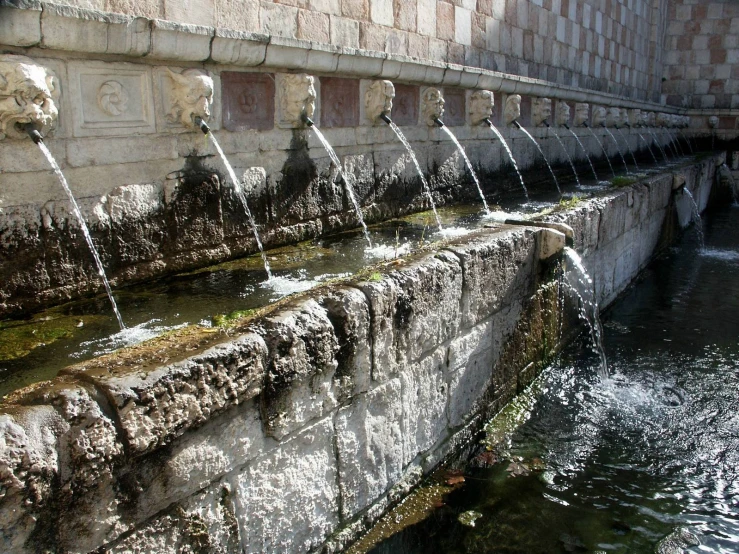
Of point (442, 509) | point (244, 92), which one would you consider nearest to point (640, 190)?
point (244, 92)

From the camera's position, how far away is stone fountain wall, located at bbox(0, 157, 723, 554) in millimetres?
1641

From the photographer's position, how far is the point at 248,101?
13.2 feet

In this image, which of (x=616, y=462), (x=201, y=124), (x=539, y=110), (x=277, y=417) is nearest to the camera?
(x=277, y=417)

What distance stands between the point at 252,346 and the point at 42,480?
71 centimetres

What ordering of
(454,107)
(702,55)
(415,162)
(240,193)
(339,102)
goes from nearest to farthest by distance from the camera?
(240,193) < (339,102) < (415,162) < (454,107) < (702,55)

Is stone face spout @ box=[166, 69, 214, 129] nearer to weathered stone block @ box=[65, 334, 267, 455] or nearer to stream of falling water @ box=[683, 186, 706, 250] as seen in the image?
weathered stone block @ box=[65, 334, 267, 455]

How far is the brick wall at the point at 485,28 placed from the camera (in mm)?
4207

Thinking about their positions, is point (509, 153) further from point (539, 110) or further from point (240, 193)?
point (240, 193)

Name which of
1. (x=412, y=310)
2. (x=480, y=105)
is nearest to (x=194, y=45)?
(x=412, y=310)

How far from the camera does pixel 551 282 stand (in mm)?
4418

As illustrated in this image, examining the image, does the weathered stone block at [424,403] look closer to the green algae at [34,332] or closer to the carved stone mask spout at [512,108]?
the green algae at [34,332]

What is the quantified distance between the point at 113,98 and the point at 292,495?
6.98 feet

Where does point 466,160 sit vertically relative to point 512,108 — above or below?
below

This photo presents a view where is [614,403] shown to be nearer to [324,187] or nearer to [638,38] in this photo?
[324,187]
